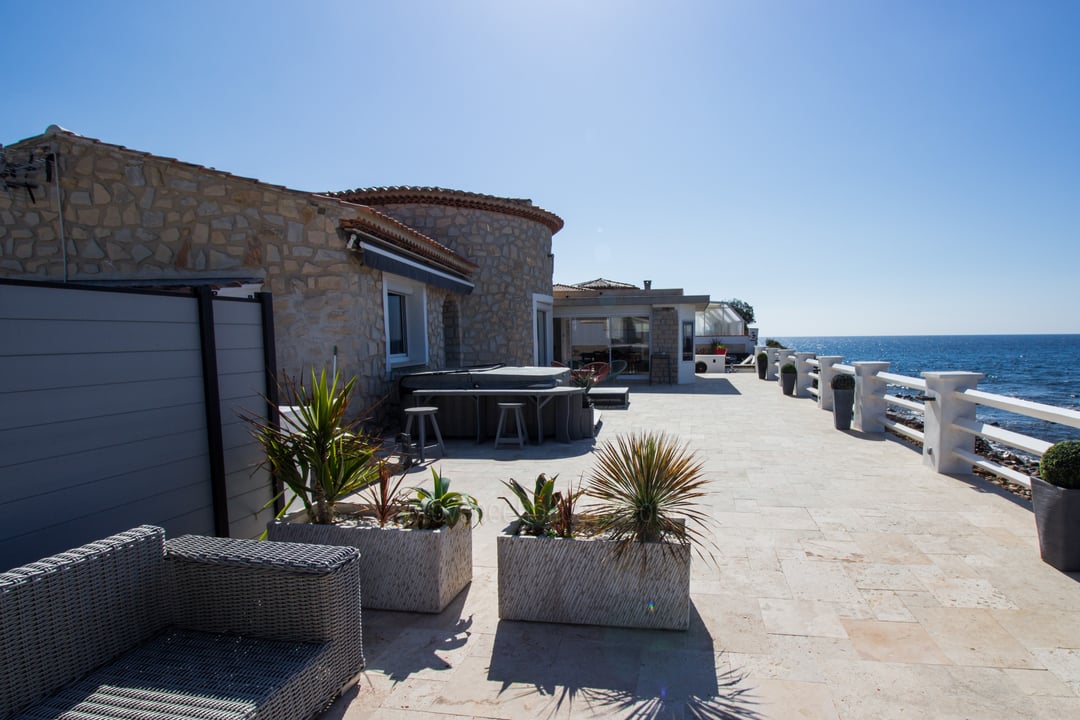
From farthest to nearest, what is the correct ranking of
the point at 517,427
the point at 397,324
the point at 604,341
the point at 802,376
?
the point at 604,341 → the point at 802,376 → the point at 397,324 → the point at 517,427

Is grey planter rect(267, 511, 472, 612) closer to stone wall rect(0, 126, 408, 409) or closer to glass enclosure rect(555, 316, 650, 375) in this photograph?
stone wall rect(0, 126, 408, 409)

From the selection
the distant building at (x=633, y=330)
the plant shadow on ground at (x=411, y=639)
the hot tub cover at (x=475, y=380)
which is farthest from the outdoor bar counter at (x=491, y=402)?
the distant building at (x=633, y=330)

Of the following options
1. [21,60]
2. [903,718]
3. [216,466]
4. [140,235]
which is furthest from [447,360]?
[903,718]

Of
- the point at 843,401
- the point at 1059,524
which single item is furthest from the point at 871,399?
the point at 1059,524

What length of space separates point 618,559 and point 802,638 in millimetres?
1025

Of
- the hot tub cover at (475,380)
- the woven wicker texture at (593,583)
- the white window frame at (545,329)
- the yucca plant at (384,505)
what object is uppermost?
the white window frame at (545,329)

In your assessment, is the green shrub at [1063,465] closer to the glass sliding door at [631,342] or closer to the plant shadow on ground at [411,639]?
the plant shadow on ground at [411,639]

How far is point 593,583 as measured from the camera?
299 centimetres

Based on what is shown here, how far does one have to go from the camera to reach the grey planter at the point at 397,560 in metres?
3.19

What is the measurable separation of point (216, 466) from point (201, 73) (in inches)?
241

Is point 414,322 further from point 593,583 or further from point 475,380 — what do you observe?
point 593,583

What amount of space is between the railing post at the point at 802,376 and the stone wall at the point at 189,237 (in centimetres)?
1040

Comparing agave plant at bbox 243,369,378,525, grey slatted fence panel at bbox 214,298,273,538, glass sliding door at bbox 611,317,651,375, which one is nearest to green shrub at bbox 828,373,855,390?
agave plant at bbox 243,369,378,525

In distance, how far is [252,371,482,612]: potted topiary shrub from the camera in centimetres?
321
